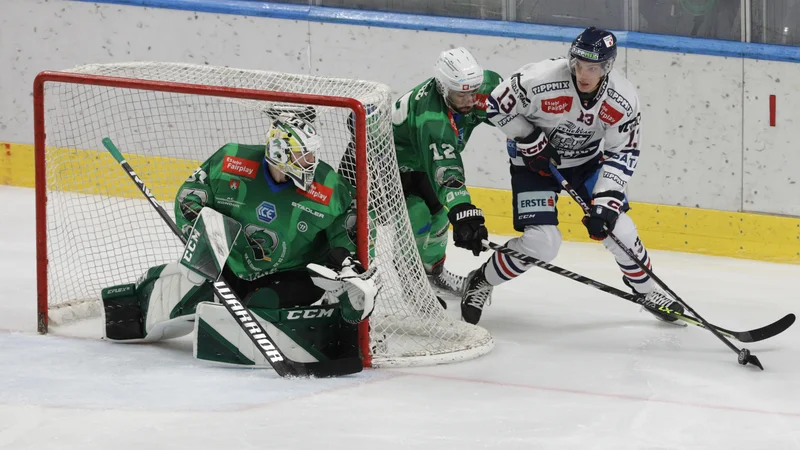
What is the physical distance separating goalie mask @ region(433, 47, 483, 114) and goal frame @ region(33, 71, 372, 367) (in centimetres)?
60

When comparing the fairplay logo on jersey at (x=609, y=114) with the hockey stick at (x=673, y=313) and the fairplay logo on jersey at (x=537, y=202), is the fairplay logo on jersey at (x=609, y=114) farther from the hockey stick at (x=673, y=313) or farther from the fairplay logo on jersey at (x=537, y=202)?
the hockey stick at (x=673, y=313)

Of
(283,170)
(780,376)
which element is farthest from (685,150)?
(283,170)

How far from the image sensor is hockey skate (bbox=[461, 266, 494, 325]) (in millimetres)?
4191

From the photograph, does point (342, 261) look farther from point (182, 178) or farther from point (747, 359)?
point (182, 178)

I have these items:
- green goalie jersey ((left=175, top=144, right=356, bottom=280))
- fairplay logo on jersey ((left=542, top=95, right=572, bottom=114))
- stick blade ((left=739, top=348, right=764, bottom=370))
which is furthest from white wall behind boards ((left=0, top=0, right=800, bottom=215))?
green goalie jersey ((left=175, top=144, right=356, bottom=280))

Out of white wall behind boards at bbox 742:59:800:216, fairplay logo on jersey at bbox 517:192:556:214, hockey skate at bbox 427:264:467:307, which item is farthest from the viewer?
white wall behind boards at bbox 742:59:800:216

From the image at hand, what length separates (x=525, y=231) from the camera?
411cm

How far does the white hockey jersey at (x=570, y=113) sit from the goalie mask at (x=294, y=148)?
2.47ft

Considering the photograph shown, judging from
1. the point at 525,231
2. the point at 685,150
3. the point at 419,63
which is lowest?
the point at 525,231

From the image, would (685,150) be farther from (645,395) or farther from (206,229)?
(206,229)

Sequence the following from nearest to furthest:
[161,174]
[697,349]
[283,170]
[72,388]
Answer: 1. [72,388]
2. [283,170]
3. [697,349]
4. [161,174]

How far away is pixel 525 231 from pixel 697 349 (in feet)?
2.22

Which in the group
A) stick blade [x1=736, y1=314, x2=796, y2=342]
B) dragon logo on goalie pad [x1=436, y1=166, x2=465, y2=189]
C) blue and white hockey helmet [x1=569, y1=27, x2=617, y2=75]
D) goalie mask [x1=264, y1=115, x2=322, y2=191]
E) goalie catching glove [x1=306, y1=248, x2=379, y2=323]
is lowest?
stick blade [x1=736, y1=314, x2=796, y2=342]

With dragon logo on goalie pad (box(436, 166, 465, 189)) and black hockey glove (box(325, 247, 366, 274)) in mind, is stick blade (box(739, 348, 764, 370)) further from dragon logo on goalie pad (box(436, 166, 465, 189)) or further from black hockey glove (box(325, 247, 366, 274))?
black hockey glove (box(325, 247, 366, 274))
